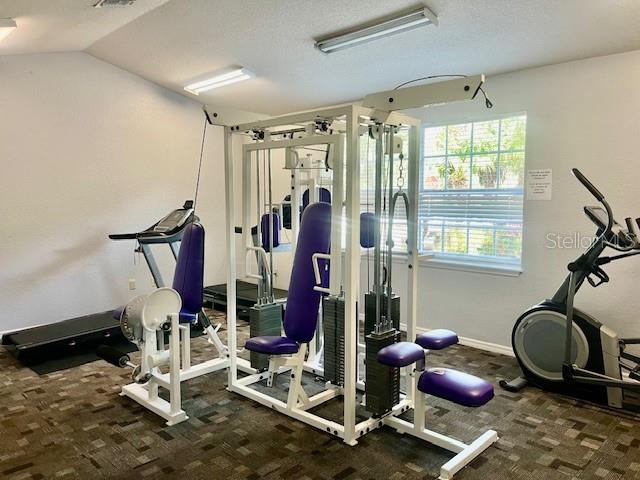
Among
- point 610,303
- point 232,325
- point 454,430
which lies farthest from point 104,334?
point 610,303

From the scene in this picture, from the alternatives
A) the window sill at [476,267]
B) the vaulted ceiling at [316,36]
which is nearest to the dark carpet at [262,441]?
the window sill at [476,267]

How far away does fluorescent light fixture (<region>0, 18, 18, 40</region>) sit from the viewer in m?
3.08

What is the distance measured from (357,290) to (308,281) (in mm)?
314

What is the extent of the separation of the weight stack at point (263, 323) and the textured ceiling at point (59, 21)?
222 cm

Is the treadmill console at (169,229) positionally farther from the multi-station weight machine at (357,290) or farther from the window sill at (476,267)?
the window sill at (476,267)

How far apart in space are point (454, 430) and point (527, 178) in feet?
6.94

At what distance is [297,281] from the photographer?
111 inches

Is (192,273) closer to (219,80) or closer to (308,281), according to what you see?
(308,281)

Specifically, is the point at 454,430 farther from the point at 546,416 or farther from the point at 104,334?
the point at 104,334

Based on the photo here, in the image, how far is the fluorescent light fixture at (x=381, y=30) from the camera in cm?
293

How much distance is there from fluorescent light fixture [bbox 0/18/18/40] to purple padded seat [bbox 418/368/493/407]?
11.1ft

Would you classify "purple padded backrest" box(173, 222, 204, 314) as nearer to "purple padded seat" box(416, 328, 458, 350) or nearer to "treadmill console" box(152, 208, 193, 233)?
"treadmill console" box(152, 208, 193, 233)

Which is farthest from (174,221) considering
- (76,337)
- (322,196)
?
(322,196)

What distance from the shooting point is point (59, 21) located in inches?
134
